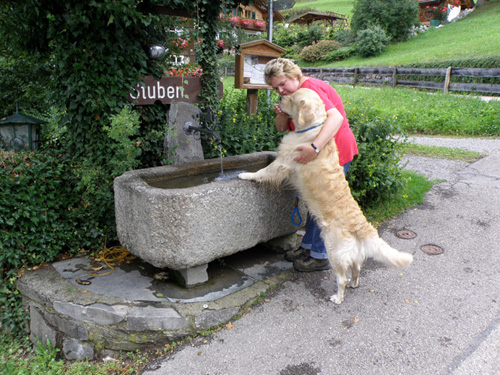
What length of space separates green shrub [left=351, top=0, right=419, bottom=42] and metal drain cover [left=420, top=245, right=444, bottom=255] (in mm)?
28699

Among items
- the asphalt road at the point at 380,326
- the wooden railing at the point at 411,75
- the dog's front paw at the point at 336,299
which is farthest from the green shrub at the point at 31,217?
the wooden railing at the point at 411,75

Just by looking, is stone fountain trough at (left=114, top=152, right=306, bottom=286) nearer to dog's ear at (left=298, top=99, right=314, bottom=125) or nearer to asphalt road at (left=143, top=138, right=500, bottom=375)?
asphalt road at (left=143, top=138, right=500, bottom=375)

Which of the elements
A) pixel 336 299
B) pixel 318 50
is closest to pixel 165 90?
pixel 336 299

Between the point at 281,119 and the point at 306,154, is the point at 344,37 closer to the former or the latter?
the point at 281,119

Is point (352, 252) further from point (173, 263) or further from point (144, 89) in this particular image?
point (144, 89)

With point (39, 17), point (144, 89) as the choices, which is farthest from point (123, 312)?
point (39, 17)

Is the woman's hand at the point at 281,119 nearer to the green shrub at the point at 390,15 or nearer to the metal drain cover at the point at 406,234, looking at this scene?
the metal drain cover at the point at 406,234

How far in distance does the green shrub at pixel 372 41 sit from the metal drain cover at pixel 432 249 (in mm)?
26291

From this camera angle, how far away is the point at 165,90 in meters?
4.43

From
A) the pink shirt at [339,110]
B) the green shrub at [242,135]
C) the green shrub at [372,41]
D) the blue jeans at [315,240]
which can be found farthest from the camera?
the green shrub at [372,41]

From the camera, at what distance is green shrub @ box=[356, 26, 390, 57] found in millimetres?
27297

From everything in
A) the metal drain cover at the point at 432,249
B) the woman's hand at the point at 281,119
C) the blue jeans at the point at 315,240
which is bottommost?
the metal drain cover at the point at 432,249

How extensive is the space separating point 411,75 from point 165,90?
16.2 meters

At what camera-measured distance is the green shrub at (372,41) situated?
1075 inches
